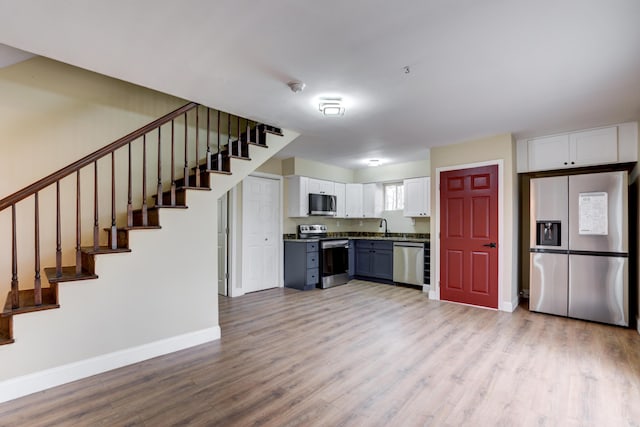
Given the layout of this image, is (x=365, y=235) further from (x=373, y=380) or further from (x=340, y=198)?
(x=373, y=380)

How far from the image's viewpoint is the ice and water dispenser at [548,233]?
4035 mm

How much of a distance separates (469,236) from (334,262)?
2.40 m

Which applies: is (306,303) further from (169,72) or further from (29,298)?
(169,72)

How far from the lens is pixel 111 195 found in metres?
3.17

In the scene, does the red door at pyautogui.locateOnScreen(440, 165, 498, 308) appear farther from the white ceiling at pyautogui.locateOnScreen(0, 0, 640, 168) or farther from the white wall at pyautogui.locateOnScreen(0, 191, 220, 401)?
the white wall at pyautogui.locateOnScreen(0, 191, 220, 401)

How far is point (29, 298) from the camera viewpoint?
2.49 metres

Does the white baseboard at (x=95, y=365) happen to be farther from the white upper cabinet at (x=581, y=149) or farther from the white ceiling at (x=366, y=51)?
the white upper cabinet at (x=581, y=149)

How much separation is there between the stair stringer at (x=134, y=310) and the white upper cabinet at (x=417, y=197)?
11.1 feet

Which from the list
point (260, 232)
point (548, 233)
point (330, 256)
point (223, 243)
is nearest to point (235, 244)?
point (223, 243)

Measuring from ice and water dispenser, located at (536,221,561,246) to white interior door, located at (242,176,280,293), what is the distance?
13.1ft

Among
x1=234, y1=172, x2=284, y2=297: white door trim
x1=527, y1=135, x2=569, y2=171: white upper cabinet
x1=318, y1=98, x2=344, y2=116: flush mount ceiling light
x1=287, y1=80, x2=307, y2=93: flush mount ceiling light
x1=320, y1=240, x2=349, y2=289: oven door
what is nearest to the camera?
x1=287, y1=80, x2=307, y2=93: flush mount ceiling light

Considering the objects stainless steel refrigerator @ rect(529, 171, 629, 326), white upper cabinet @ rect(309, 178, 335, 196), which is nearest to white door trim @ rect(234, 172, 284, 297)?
white upper cabinet @ rect(309, 178, 335, 196)

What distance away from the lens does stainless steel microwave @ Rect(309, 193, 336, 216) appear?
5.96 metres

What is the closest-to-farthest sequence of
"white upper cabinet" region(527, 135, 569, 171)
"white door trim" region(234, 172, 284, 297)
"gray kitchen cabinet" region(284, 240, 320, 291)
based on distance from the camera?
"white upper cabinet" region(527, 135, 569, 171) → "white door trim" region(234, 172, 284, 297) → "gray kitchen cabinet" region(284, 240, 320, 291)
